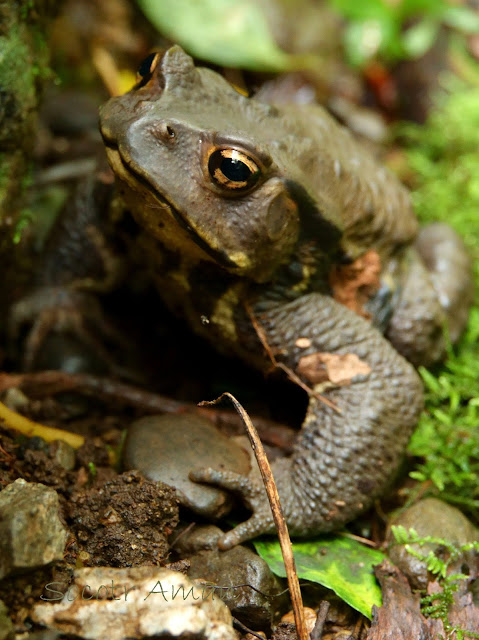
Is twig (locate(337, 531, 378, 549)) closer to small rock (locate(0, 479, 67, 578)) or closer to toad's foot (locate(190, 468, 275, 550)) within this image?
toad's foot (locate(190, 468, 275, 550))

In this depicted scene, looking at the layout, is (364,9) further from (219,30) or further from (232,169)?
(232,169)

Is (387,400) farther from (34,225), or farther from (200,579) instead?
(34,225)

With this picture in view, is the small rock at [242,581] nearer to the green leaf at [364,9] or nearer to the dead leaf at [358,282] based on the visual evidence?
the dead leaf at [358,282]

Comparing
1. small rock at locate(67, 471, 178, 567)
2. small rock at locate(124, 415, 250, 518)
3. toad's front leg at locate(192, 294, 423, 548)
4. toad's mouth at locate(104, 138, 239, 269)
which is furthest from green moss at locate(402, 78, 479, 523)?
toad's mouth at locate(104, 138, 239, 269)

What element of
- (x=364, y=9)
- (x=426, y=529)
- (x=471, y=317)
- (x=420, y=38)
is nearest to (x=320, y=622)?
(x=426, y=529)

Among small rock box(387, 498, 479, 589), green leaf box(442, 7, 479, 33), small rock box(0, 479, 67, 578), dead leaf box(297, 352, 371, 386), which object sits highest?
green leaf box(442, 7, 479, 33)
